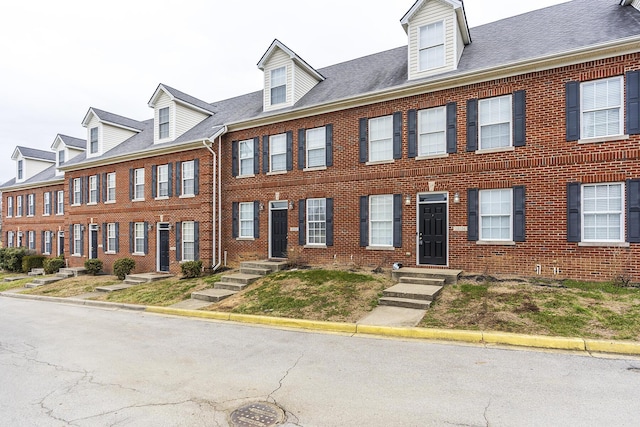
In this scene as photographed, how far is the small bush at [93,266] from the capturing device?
65.7 feet

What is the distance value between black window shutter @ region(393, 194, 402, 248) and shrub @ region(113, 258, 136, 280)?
44.6ft

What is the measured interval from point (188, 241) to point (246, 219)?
341 centimetres

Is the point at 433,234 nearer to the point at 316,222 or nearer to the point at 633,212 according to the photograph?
the point at 316,222

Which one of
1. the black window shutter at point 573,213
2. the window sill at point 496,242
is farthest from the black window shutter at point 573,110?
the window sill at point 496,242

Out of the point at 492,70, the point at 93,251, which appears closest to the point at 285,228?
the point at 492,70

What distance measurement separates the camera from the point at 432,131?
39.3 feet

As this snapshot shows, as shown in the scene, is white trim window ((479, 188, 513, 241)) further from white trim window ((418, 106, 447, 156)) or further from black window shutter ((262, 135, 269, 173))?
black window shutter ((262, 135, 269, 173))

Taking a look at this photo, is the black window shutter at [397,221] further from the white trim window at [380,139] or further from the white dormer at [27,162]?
the white dormer at [27,162]

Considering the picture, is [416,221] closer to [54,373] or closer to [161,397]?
[161,397]

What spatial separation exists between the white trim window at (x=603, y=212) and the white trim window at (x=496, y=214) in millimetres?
1846

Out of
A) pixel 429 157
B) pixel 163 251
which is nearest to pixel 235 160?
pixel 163 251

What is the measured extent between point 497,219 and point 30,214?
3458 centimetres

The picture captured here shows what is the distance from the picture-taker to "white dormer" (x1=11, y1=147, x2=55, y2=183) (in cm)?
3044

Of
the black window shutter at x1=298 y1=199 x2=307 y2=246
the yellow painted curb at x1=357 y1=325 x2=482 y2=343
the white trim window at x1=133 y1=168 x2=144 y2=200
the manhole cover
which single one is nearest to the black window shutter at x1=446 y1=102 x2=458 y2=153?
the black window shutter at x1=298 y1=199 x2=307 y2=246
